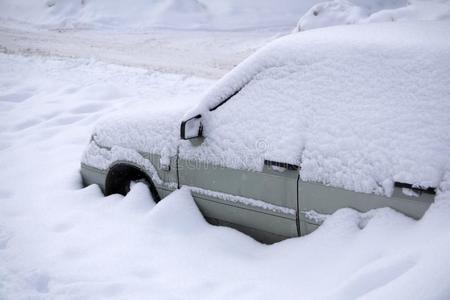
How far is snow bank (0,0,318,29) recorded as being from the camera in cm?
1744

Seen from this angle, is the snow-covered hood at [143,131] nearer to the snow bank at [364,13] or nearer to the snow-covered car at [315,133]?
the snow-covered car at [315,133]

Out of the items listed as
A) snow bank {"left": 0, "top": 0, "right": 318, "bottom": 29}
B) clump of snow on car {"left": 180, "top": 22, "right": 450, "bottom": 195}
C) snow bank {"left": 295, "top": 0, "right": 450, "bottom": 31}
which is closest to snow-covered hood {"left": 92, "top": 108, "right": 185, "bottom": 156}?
clump of snow on car {"left": 180, "top": 22, "right": 450, "bottom": 195}

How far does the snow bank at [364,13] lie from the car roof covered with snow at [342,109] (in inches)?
340

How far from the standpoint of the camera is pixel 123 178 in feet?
13.6

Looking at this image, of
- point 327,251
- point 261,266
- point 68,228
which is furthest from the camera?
point 68,228

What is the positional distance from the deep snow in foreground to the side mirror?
55 cm

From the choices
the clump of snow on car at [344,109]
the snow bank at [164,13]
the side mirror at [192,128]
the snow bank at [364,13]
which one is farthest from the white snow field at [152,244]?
the snow bank at [164,13]

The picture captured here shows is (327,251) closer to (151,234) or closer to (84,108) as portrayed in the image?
(151,234)

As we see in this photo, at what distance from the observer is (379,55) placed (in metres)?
2.84

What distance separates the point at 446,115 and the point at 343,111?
23.8 inches

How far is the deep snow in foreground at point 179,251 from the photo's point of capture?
224 cm

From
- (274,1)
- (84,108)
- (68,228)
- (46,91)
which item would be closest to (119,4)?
(274,1)

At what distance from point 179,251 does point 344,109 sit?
1.59m

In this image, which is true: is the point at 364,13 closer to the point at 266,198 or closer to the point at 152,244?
the point at 266,198
